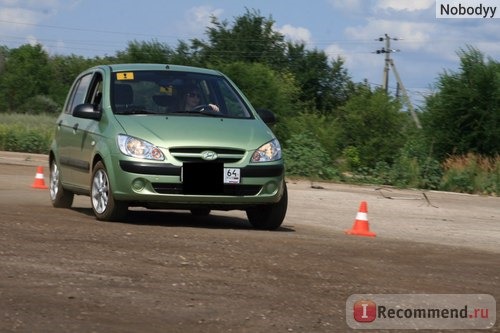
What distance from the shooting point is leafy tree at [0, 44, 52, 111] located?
83.7 meters

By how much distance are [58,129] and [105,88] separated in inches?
64.5

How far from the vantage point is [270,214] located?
12.2 meters

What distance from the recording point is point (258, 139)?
1182cm

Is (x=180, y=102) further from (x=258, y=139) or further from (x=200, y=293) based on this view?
(x=200, y=293)

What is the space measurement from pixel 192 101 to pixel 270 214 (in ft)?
4.84

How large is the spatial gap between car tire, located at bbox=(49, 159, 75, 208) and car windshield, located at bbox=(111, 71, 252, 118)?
180cm

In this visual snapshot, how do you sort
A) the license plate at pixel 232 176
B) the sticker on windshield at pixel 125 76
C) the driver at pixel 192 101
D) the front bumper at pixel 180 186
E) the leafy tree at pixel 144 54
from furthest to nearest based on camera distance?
the leafy tree at pixel 144 54
the sticker on windshield at pixel 125 76
the driver at pixel 192 101
the license plate at pixel 232 176
the front bumper at pixel 180 186

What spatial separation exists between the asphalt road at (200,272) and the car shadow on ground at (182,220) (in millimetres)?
32

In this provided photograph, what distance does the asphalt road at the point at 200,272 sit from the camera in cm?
654

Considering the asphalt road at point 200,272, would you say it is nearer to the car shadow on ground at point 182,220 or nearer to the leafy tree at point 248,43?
the car shadow on ground at point 182,220

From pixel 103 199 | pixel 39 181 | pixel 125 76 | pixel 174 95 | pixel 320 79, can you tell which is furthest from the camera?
pixel 320 79

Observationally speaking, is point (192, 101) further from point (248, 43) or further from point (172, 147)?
point (248, 43)

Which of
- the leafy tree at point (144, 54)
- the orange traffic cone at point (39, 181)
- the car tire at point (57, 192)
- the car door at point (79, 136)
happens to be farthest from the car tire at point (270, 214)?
the leafy tree at point (144, 54)

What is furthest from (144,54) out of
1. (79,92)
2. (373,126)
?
(79,92)
